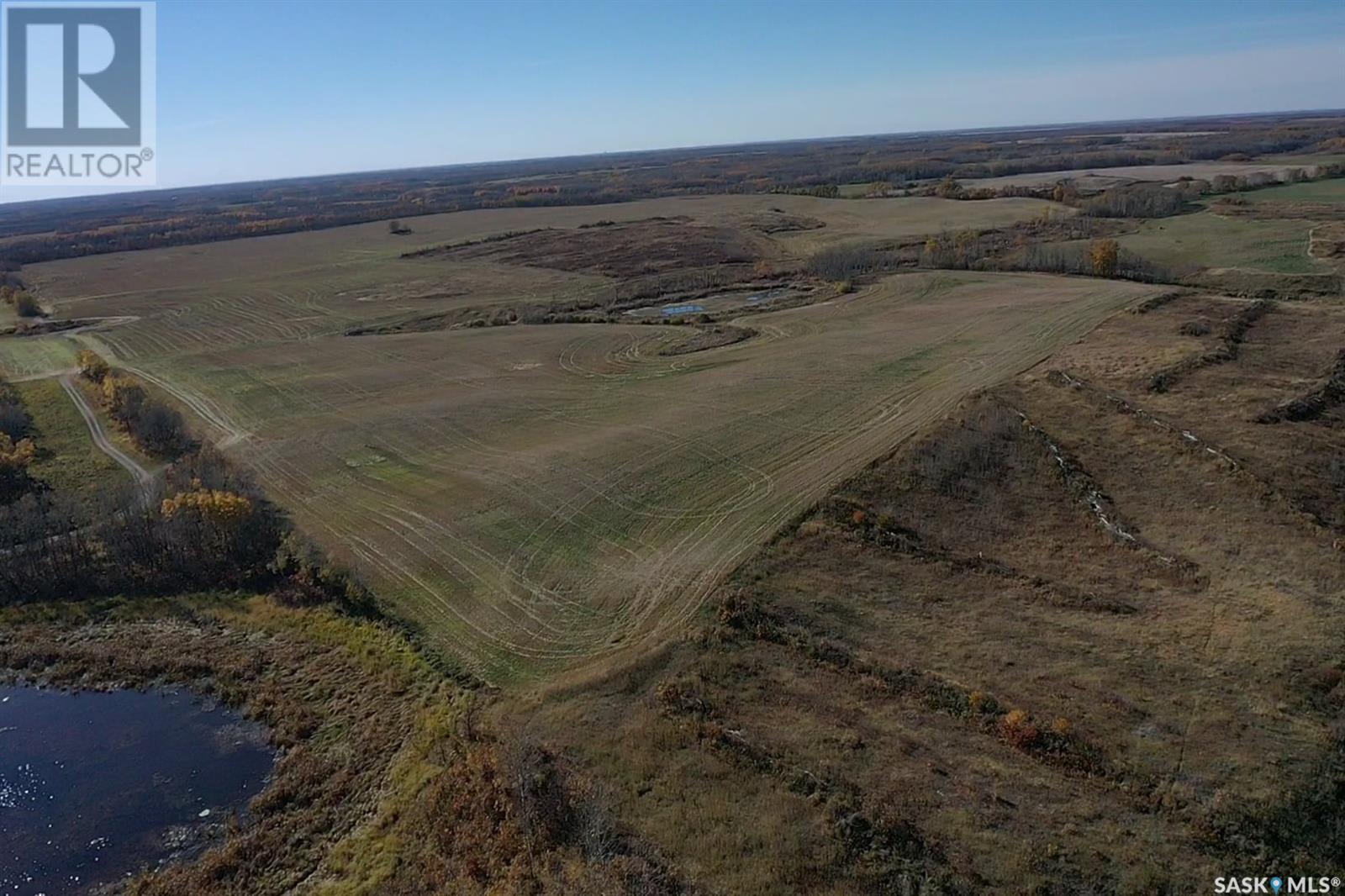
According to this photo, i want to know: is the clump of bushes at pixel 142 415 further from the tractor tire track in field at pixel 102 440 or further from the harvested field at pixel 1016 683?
the harvested field at pixel 1016 683

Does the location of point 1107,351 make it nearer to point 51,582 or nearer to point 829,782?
point 829,782

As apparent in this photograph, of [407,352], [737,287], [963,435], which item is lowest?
[963,435]

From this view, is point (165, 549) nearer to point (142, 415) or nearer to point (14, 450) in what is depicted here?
point (142, 415)

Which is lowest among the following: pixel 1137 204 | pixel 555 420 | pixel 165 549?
pixel 165 549

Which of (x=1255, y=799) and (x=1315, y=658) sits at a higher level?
(x=1315, y=658)

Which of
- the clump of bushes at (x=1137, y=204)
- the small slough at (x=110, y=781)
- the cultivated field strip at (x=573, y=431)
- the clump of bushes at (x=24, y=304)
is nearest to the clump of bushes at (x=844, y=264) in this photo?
the cultivated field strip at (x=573, y=431)

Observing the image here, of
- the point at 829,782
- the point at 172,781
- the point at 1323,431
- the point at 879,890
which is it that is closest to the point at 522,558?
the point at 172,781

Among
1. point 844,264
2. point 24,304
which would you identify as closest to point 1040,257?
point 844,264
